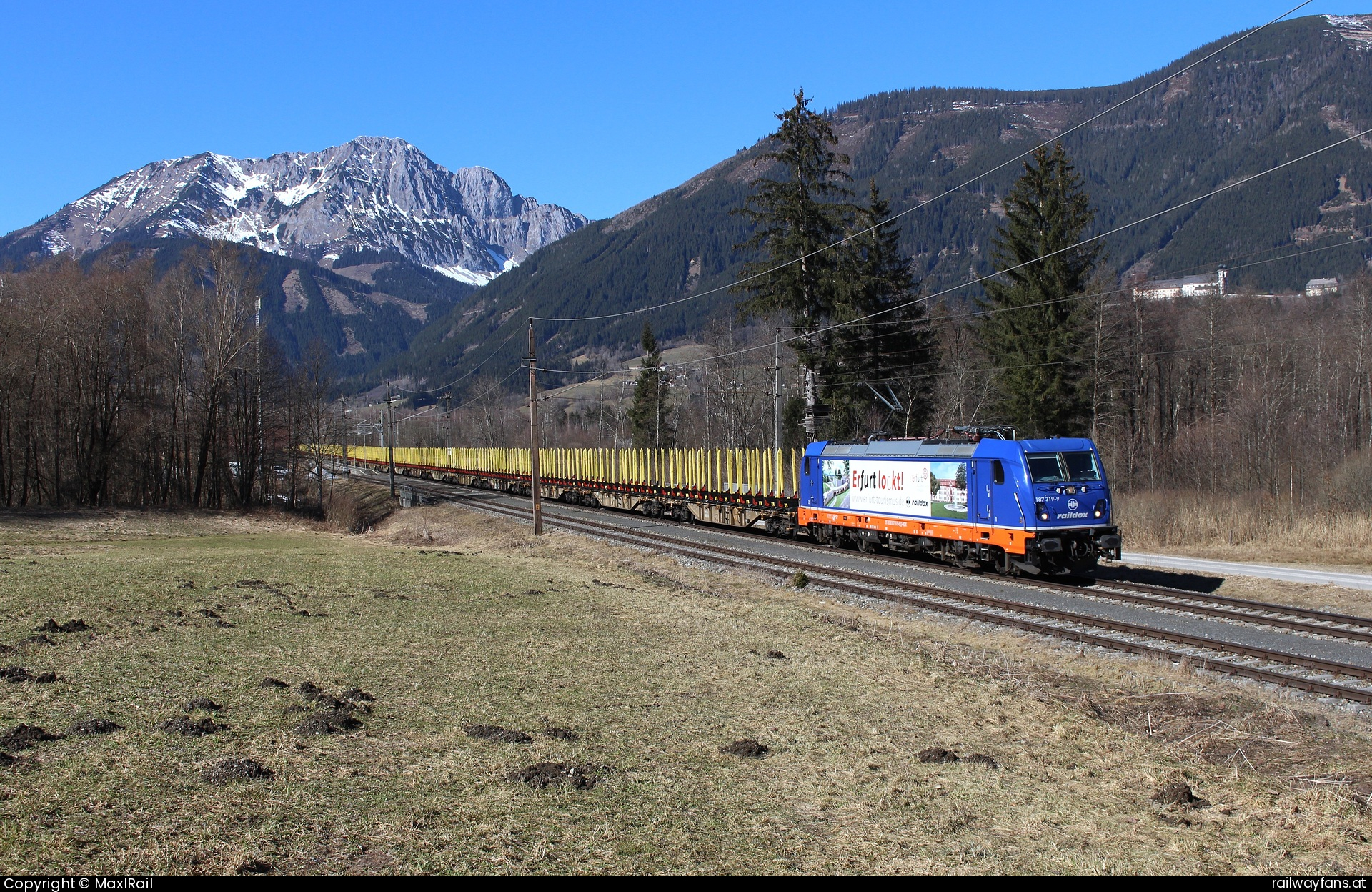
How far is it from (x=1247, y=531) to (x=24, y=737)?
2647 cm

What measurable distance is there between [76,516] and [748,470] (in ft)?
78.7

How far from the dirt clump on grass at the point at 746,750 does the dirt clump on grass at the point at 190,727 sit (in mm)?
3926

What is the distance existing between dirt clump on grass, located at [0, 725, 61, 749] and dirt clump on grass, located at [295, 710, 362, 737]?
5.31ft

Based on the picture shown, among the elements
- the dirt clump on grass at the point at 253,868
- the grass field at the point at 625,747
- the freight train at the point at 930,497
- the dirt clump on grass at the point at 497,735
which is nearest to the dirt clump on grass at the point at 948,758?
the grass field at the point at 625,747

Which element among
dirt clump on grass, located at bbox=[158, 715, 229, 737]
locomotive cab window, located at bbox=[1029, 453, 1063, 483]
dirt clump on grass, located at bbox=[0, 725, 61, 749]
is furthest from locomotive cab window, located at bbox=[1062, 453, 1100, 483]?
dirt clump on grass, located at bbox=[0, 725, 61, 749]

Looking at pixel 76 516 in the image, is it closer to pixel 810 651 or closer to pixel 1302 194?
pixel 810 651

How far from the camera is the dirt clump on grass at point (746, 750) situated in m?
7.34

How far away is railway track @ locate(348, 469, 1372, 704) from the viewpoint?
1133 centimetres

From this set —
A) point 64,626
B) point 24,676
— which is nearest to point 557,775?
point 24,676

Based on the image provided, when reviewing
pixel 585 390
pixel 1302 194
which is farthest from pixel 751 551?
pixel 1302 194

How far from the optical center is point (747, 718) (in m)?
8.48

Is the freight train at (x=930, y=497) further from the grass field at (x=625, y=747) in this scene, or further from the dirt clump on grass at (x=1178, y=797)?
the dirt clump on grass at (x=1178, y=797)

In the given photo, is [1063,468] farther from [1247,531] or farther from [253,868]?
[253,868]

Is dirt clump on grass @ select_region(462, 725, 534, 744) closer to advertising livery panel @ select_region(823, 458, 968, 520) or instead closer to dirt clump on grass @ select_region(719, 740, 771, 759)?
dirt clump on grass @ select_region(719, 740, 771, 759)
